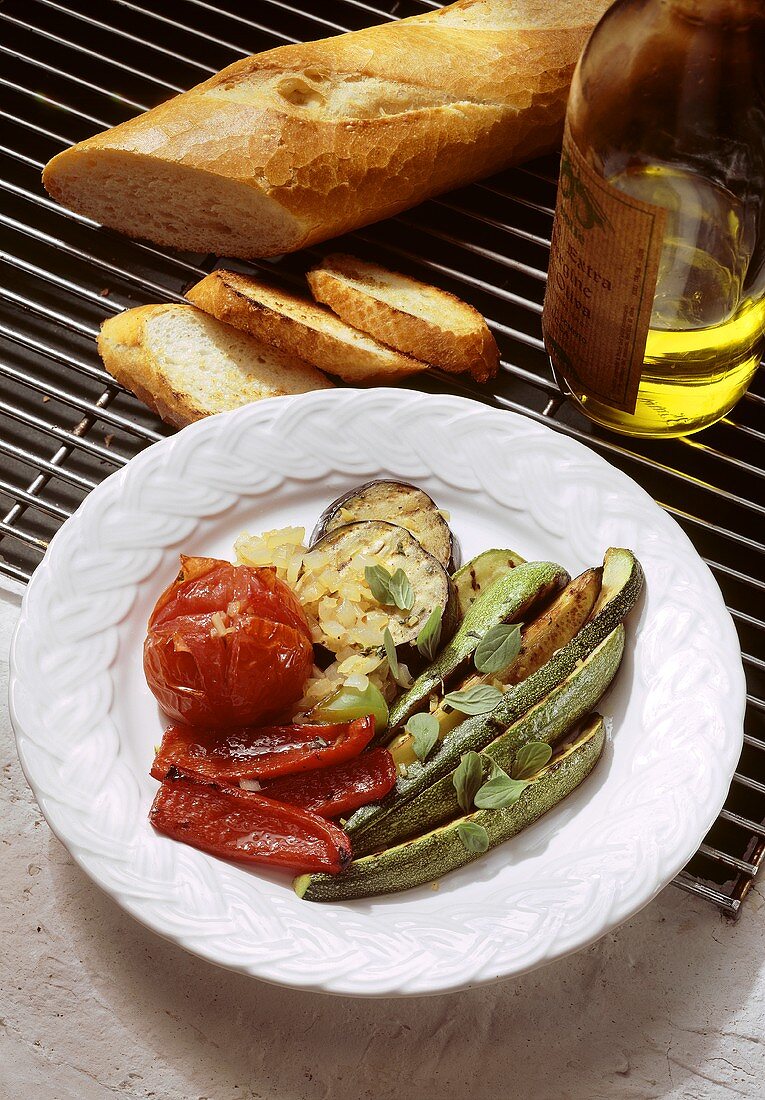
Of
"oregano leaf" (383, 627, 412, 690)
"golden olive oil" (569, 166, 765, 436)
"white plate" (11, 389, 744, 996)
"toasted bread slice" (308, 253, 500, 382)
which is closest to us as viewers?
"white plate" (11, 389, 744, 996)

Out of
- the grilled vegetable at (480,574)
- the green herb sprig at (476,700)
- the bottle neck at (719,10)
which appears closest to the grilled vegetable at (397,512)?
the grilled vegetable at (480,574)

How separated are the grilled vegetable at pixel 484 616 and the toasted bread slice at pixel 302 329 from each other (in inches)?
24.1

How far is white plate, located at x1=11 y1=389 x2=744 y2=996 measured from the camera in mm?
1792

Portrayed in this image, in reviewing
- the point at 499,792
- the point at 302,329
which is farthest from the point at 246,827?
the point at 302,329

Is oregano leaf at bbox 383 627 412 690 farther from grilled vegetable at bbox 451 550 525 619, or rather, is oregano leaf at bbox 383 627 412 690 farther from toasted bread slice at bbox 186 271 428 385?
toasted bread slice at bbox 186 271 428 385

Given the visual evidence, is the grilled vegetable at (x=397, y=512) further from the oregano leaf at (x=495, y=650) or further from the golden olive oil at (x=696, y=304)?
the golden olive oil at (x=696, y=304)

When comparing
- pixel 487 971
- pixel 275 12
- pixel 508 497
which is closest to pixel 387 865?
pixel 487 971

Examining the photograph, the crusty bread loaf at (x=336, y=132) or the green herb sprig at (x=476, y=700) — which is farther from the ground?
the crusty bread loaf at (x=336, y=132)

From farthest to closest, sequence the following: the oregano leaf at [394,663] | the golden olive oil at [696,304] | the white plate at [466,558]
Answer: the golden olive oil at [696,304], the oregano leaf at [394,663], the white plate at [466,558]

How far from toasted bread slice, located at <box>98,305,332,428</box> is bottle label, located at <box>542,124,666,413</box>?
609 millimetres

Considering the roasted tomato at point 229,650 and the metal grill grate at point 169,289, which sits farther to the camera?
the metal grill grate at point 169,289

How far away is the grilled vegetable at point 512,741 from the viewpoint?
1.84 m

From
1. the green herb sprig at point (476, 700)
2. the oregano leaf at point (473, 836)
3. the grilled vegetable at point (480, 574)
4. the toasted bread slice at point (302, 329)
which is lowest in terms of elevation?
the oregano leaf at point (473, 836)

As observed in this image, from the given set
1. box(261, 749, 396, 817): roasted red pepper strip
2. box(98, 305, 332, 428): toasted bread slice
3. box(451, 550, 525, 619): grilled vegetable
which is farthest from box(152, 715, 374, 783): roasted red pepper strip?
box(98, 305, 332, 428): toasted bread slice
